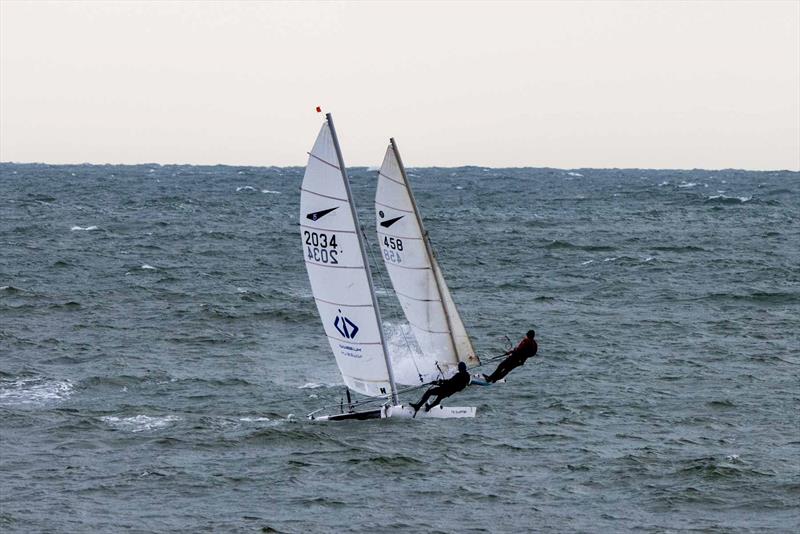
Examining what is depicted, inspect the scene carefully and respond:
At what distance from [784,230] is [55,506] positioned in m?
67.6

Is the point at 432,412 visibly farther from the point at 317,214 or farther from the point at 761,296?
the point at 761,296

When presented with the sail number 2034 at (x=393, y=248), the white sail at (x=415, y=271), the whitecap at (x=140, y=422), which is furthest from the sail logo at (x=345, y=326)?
the whitecap at (x=140, y=422)

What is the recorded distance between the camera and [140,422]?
28344mm

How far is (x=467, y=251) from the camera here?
66.6 metres

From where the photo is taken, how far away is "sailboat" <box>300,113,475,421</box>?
24.4 meters

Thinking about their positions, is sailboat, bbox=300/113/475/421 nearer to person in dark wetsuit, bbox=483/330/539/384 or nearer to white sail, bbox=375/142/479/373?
person in dark wetsuit, bbox=483/330/539/384

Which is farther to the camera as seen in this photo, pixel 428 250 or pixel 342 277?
pixel 428 250

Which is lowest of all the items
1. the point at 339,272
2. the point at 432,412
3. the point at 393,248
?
the point at 432,412

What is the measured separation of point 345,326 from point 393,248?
326 centimetres

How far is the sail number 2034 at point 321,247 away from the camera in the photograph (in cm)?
2502

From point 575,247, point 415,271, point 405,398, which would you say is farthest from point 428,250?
point 575,247

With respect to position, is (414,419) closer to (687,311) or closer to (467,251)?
(687,311)

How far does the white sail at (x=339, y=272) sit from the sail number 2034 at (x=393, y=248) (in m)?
3.02


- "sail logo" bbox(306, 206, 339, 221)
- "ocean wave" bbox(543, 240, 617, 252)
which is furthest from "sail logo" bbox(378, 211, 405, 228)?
"ocean wave" bbox(543, 240, 617, 252)
